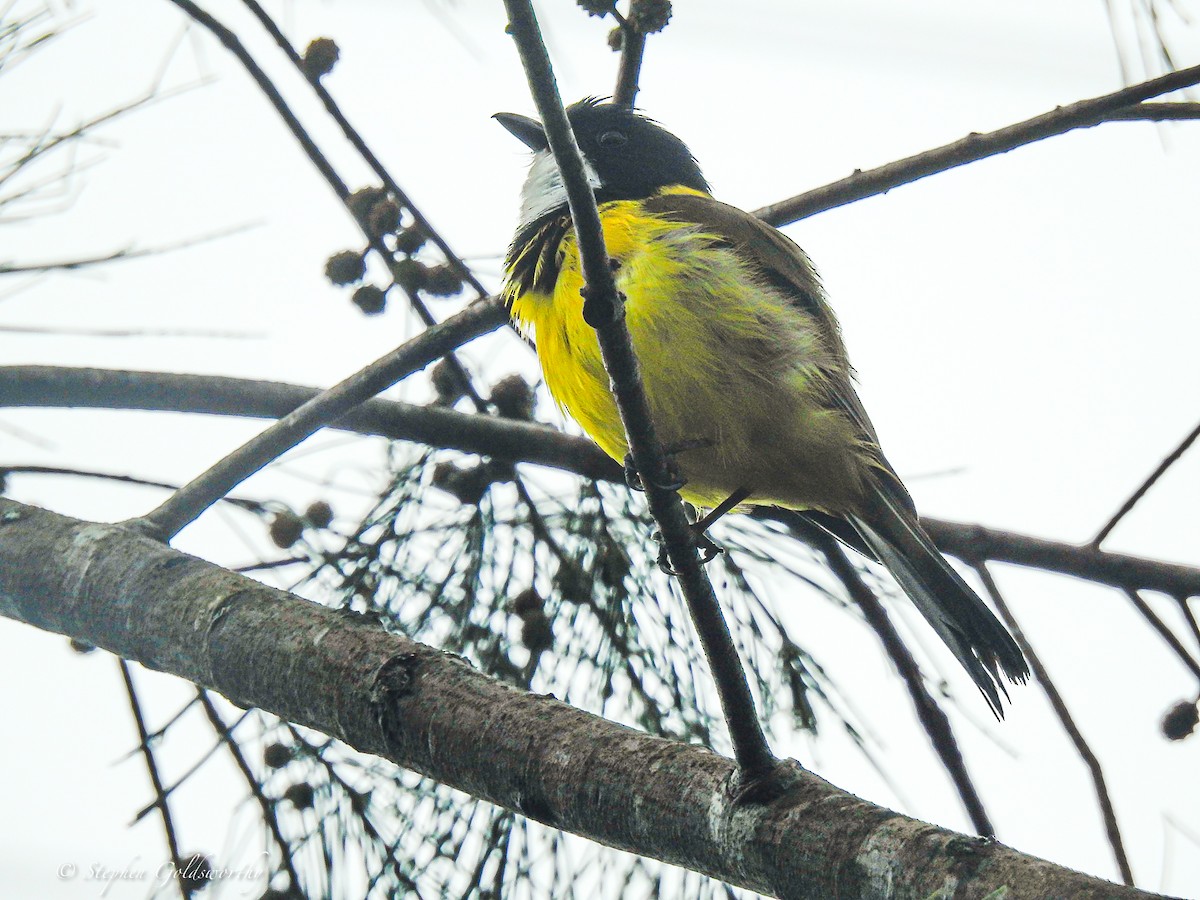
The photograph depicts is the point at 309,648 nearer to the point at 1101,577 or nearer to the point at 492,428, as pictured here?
the point at 492,428

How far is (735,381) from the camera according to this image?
2.69m

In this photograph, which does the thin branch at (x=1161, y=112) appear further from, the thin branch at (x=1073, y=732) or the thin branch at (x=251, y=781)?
the thin branch at (x=251, y=781)

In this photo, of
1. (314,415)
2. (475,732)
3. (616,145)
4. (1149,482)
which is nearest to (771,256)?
(616,145)

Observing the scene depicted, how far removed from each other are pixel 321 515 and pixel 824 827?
5.40 feet

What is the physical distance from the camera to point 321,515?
288cm

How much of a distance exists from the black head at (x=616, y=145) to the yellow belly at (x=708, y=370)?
1.52 ft

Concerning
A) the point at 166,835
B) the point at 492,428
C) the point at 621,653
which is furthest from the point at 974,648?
the point at 166,835

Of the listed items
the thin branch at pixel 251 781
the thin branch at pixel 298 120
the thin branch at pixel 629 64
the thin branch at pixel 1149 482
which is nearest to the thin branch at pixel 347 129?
the thin branch at pixel 298 120

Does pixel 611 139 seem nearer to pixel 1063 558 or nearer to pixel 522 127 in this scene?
pixel 522 127

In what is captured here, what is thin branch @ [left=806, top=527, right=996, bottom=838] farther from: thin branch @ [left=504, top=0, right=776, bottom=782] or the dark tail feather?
thin branch @ [left=504, top=0, right=776, bottom=782]

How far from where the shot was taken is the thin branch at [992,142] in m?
2.35

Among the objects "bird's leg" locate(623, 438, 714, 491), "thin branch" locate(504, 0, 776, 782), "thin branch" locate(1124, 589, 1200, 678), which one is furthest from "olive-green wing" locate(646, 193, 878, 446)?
"thin branch" locate(504, 0, 776, 782)

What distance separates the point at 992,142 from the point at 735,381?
0.72m

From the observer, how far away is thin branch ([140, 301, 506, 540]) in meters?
2.35
